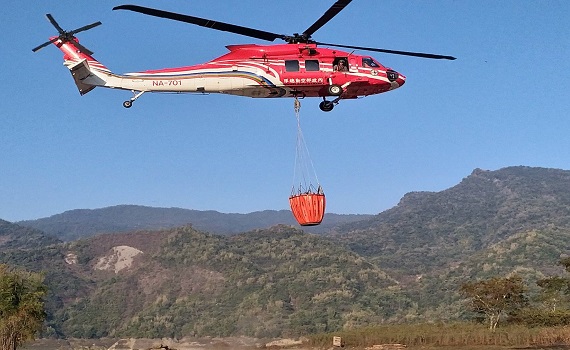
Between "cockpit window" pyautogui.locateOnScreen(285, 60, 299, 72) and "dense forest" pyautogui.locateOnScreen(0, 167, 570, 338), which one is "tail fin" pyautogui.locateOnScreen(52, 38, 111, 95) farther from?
"dense forest" pyautogui.locateOnScreen(0, 167, 570, 338)

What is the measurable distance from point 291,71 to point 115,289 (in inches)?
5503

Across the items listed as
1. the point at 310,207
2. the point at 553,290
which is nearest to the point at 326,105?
the point at 310,207

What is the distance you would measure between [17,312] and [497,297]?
44616 millimetres

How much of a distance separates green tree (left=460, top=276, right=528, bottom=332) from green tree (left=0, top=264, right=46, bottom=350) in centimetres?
4180

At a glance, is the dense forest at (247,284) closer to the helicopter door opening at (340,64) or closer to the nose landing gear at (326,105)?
the nose landing gear at (326,105)

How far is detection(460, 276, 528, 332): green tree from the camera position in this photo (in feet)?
206

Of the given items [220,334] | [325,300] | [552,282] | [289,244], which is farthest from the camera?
[289,244]

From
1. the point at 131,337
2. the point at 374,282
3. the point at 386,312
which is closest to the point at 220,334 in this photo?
the point at 131,337

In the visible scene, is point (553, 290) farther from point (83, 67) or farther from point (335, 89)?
point (83, 67)

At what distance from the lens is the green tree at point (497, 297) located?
62.9m

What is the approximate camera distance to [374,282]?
13950 centimetres

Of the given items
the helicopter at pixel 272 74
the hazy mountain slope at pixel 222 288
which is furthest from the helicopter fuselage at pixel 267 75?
the hazy mountain slope at pixel 222 288

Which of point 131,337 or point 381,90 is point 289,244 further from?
point 381,90

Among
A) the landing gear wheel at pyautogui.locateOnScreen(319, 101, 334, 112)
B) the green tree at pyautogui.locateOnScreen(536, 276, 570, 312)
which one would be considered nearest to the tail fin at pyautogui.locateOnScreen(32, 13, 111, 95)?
the landing gear wheel at pyautogui.locateOnScreen(319, 101, 334, 112)
